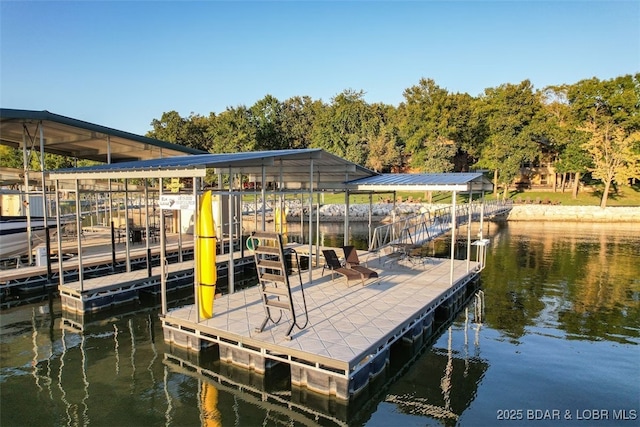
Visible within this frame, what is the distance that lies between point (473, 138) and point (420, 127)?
18.3 feet

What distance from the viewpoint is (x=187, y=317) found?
8531mm

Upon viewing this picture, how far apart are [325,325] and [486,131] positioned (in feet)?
137

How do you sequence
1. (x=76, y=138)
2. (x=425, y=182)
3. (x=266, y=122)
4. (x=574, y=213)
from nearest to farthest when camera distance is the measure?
(x=425, y=182) < (x=76, y=138) < (x=574, y=213) < (x=266, y=122)

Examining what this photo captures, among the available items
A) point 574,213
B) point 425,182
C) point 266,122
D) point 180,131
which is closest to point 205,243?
point 425,182

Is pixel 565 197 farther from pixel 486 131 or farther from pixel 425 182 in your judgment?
pixel 425 182

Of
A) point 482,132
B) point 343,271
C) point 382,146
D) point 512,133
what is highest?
point 482,132

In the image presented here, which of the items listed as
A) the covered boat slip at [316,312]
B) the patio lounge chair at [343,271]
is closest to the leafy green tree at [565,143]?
the covered boat slip at [316,312]

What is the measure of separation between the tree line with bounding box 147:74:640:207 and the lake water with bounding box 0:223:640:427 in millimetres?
30132

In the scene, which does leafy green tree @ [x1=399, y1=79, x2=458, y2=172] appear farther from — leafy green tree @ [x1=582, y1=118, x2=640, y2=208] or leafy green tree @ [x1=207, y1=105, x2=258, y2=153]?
leafy green tree @ [x1=207, y1=105, x2=258, y2=153]

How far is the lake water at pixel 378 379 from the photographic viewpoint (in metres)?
6.32

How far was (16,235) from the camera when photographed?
1352 centimetres

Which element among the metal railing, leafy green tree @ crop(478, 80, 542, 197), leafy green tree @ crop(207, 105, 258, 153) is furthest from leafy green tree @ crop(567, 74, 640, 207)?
leafy green tree @ crop(207, 105, 258, 153)

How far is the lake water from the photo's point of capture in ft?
20.7

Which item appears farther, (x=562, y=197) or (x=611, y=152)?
(x=562, y=197)
